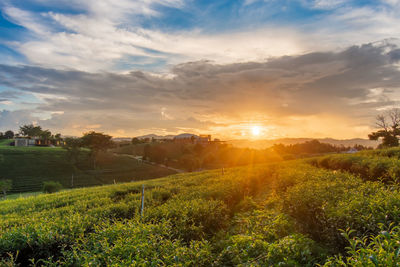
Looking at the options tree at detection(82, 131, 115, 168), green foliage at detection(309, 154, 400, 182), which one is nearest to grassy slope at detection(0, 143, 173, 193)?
tree at detection(82, 131, 115, 168)

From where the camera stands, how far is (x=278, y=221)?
6246mm

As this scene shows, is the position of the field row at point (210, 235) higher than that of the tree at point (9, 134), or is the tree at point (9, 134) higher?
the tree at point (9, 134)

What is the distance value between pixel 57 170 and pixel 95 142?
47.9 ft

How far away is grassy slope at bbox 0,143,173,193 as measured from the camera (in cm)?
5191

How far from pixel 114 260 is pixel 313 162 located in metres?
21.9

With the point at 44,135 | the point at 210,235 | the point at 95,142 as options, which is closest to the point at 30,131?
the point at 44,135

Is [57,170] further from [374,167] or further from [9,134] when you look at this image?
[9,134]

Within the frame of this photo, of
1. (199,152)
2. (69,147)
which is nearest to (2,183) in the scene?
(69,147)

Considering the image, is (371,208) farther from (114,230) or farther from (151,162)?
(151,162)

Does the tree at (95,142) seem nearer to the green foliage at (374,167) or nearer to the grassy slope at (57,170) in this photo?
the grassy slope at (57,170)

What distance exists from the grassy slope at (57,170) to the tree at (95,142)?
274 cm

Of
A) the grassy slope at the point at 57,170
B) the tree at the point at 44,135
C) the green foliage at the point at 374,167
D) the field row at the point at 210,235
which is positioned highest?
the tree at the point at 44,135

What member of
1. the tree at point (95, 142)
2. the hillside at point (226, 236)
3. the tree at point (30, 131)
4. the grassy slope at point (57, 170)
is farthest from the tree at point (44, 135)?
the hillside at point (226, 236)

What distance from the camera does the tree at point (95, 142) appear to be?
235 ft
